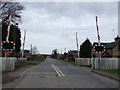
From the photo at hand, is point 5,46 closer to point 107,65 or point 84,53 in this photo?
point 107,65

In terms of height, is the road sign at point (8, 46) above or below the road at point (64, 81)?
above

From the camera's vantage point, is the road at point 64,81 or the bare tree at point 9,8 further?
the bare tree at point 9,8

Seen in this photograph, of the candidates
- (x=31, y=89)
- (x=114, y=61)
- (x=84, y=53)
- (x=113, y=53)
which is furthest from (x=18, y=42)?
(x=31, y=89)

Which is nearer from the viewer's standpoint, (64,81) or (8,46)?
(64,81)

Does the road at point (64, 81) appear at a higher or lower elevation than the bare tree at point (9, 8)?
lower

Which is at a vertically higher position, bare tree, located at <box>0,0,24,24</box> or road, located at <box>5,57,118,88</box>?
bare tree, located at <box>0,0,24,24</box>

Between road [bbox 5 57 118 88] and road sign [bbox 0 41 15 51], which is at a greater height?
road sign [bbox 0 41 15 51]

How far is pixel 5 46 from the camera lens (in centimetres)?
2456

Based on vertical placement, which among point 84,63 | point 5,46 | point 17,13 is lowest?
point 84,63

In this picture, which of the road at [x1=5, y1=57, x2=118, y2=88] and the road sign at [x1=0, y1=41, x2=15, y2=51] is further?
the road sign at [x1=0, y1=41, x2=15, y2=51]

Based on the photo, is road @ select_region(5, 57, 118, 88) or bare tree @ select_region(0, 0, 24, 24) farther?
bare tree @ select_region(0, 0, 24, 24)

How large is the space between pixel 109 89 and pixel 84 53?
59.3 m

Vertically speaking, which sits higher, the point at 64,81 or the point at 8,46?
the point at 8,46

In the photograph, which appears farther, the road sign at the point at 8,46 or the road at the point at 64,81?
the road sign at the point at 8,46
